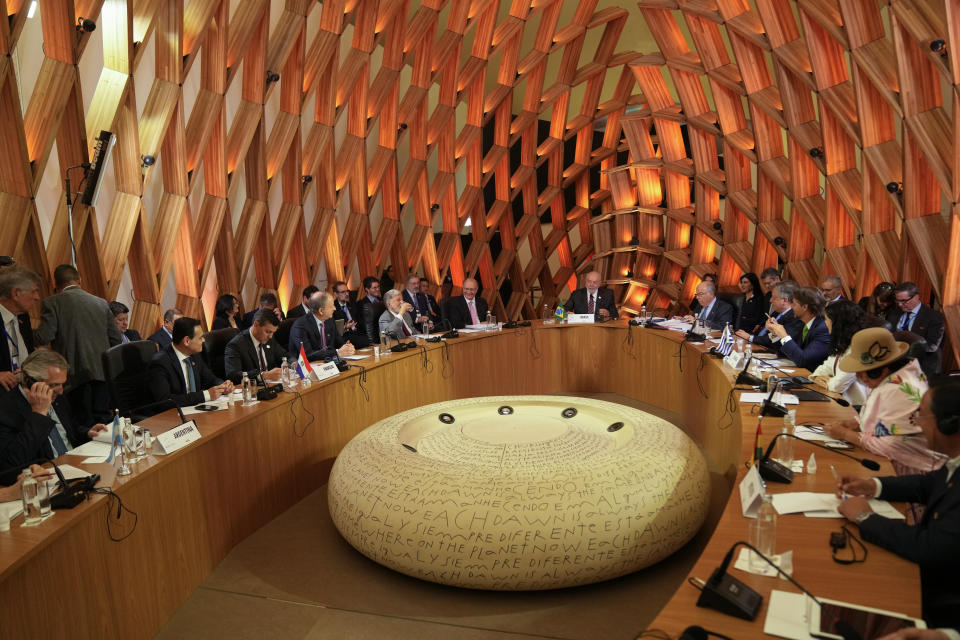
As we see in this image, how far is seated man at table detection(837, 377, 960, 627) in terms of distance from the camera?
2043 millimetres

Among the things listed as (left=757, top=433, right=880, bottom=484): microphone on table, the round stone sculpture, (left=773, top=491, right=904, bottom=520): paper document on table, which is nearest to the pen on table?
(left=773, top=491, right=904, bottom=520): paper document on table

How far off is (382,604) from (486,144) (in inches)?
478

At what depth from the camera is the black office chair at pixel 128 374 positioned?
4.32 metres

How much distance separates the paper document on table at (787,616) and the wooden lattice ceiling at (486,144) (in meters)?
5.63

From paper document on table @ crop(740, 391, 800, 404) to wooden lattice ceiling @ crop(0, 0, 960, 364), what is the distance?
3.25m

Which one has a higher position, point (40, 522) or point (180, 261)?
point (180, 261)

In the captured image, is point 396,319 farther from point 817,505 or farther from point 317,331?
point 817,505

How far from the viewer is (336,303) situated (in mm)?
9188

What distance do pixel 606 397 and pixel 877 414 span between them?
521 centimetres

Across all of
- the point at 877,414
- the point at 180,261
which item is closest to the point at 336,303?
the point at 180,261

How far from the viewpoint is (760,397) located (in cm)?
432

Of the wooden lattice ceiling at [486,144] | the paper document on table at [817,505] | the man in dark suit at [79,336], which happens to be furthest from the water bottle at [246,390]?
the paper document on table at [817,505]

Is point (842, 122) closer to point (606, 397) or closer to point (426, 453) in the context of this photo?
point (606, 397)

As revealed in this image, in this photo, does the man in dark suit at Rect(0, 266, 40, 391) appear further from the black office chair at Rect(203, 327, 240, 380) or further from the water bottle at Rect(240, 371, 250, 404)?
the water bottle at Rect(240, 371, 250, 404)
